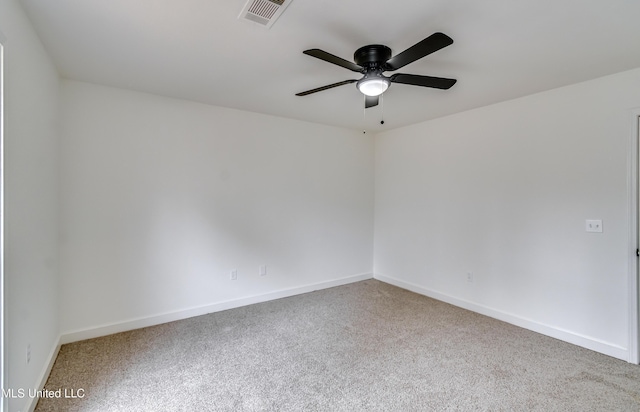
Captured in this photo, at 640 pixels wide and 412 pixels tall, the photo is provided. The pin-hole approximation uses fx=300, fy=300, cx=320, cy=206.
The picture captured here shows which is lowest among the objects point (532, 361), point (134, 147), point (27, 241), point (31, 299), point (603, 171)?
point (532, 361)

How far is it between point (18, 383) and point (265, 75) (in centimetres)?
258

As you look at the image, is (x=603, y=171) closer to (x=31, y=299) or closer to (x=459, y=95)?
(x=459, y=95)

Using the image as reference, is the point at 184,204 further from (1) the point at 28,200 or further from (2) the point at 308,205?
(2) the point at 308,205

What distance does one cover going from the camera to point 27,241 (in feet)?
5.92

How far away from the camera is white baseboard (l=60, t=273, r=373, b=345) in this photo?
2766 millimetres

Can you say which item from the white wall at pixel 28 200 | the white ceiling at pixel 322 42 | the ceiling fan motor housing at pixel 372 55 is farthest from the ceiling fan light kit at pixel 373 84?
the white wall at pixel 28 200

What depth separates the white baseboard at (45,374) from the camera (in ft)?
5.84

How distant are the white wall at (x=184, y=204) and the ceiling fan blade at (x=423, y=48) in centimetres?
226

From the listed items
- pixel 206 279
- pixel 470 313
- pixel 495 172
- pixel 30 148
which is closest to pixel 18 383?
pixel 30 148

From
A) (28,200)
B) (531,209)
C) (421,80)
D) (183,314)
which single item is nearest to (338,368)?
(183,314)

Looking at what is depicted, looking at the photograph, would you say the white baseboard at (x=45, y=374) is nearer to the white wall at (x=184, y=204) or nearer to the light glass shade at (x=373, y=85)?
the white wall at (x=184, y=204)

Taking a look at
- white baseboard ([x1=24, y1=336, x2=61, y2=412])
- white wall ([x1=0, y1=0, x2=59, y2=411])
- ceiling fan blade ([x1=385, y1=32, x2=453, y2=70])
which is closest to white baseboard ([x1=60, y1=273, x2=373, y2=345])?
white baseboard ([x1=24, y1=336, x2=61, y2=412])

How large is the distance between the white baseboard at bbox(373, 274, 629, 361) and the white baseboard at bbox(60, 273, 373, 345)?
126cm

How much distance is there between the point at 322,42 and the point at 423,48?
712mm
